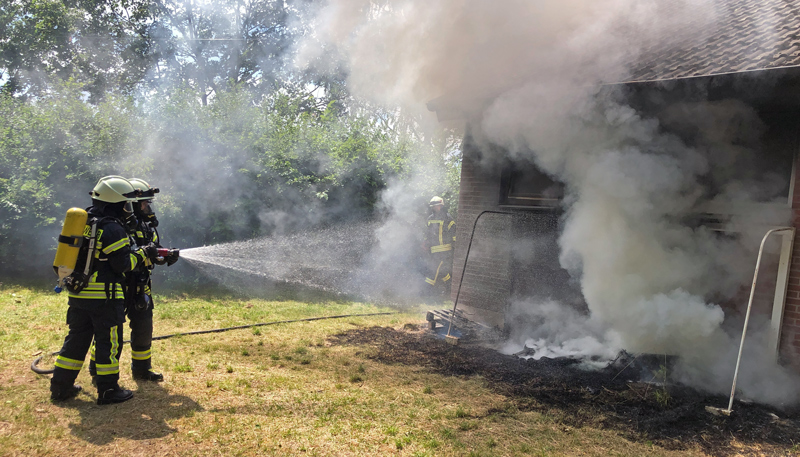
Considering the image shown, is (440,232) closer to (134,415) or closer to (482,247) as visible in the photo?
(482,247)

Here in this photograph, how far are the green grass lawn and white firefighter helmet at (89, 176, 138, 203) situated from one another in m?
1.77

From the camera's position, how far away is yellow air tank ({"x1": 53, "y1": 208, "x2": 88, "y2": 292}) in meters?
3.86

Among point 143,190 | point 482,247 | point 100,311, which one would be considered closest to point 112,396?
point 100,311

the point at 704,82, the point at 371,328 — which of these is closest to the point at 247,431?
the point at 371,328

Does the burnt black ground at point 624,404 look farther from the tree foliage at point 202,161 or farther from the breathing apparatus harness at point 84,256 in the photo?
the tree foliage at point 202,161

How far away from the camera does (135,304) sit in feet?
14.9

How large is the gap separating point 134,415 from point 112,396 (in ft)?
1.30

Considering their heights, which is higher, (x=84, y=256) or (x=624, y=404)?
(x=84, y=256)

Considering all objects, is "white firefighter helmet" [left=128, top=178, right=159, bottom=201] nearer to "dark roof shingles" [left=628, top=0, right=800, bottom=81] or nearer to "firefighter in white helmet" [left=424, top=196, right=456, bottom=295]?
"dark roof shingles" [left=628, top=0, right=800, bottom=81]

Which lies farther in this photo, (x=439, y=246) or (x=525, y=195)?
(x=439, y=246)

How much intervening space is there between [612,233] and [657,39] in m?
2.58

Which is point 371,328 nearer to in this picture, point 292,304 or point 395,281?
point 292,304

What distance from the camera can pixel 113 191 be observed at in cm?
425

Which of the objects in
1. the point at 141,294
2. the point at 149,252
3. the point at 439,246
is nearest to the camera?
the point at 149,252
